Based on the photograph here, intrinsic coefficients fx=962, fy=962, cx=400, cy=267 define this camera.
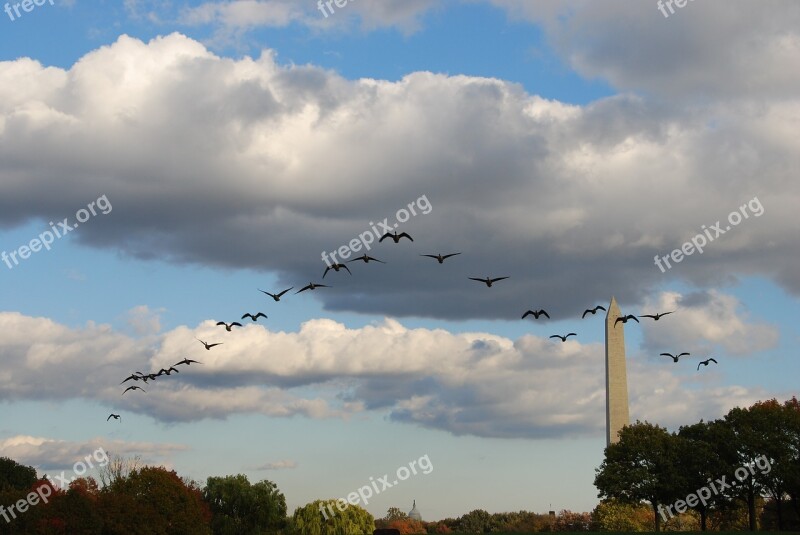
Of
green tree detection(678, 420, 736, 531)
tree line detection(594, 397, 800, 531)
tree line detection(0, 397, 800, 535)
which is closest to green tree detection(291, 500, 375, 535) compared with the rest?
tree line detection(0, 397, 800, 535)

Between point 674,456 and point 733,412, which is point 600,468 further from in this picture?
point 733,412

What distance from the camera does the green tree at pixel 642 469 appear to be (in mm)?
90500

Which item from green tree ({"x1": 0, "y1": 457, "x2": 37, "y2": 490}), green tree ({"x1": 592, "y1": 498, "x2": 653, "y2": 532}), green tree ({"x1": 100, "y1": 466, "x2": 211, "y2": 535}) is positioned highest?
green tree ({"x1": 0, "y1": 457, "x2": 37, "y2": 490})

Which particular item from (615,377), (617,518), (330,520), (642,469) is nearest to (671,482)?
(642,469)

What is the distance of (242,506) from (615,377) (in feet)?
159

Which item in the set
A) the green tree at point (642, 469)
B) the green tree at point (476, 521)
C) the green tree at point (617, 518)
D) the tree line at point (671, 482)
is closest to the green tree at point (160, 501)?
the tree line at point (671, 482)

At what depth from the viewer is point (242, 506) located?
11588cm

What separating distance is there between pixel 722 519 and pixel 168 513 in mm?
61622

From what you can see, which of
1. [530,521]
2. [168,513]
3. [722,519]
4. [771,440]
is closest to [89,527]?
[168,513]

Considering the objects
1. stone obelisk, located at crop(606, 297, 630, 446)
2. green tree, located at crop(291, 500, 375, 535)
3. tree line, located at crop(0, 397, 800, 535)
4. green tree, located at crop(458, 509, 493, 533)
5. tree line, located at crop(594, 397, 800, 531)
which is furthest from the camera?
green tree, located at crop(458, 509, 493, 533)

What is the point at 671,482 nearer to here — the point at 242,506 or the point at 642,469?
the point at 642,469

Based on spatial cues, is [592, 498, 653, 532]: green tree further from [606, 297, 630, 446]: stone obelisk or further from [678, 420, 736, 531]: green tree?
[678, 420, 736, 531]: green tree

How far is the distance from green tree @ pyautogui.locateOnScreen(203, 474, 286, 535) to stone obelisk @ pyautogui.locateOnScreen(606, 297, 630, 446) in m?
42.5

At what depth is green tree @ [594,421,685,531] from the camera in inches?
3563
